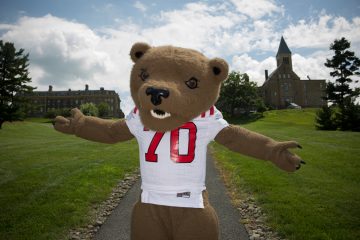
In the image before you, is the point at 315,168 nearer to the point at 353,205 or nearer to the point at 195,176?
the point at 353,205

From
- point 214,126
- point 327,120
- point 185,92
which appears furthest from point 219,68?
point 327,120

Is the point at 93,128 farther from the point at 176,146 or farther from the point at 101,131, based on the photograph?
the point at 176,146

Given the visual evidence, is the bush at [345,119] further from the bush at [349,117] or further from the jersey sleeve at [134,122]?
the jersey sleeve at [134,122]

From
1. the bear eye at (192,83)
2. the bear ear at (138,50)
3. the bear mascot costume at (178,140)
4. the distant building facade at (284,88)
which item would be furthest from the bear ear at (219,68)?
the distant building facade at (284,88)

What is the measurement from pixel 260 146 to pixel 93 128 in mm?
2127

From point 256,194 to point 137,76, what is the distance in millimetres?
5867

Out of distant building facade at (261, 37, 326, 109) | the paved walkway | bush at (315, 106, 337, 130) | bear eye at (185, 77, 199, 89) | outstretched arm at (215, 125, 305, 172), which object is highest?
distant building facade at (261, 37, 326, 109)

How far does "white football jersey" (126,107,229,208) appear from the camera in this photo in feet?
10.2

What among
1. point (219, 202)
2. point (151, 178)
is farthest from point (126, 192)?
point (151, 178)

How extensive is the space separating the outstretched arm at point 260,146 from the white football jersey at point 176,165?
314 mm

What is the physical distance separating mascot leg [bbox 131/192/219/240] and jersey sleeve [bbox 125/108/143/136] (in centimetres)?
88

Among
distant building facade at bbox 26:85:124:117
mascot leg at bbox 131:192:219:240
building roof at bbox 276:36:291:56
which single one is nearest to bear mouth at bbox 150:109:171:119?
mascot leg at bbox 131:192:219:240

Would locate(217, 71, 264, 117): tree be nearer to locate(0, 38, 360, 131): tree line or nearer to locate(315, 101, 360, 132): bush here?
locate(0, 38, 360, 131): tree line

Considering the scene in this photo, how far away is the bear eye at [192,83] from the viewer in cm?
310
